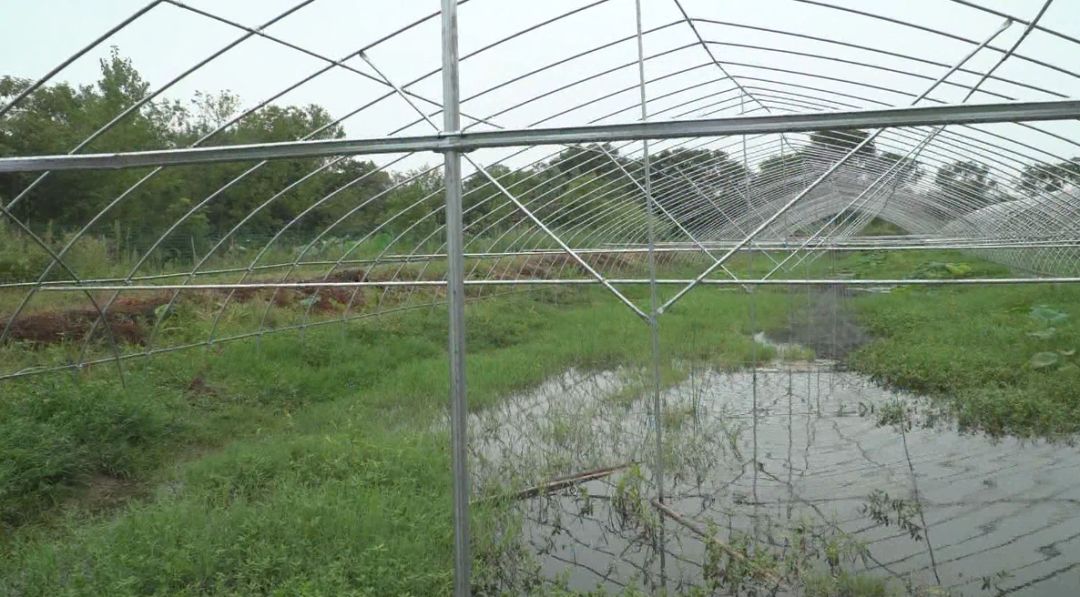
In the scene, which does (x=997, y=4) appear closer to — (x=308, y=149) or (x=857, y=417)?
(x=308, y=149)

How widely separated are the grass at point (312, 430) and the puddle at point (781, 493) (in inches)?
19.1

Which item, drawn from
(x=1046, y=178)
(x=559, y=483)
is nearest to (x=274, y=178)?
(x=559, y=483)

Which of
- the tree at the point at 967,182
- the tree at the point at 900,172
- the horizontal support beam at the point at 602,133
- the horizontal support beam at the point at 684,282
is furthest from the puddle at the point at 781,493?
the tree at the point at 967,182

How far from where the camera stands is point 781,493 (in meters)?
6.01

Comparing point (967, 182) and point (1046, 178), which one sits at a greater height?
point (967, 182)

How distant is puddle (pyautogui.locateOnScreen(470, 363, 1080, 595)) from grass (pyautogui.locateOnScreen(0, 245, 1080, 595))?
1.60 feet

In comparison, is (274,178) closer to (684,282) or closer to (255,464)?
(255,464)

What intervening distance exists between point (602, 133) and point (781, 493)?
12.2ft

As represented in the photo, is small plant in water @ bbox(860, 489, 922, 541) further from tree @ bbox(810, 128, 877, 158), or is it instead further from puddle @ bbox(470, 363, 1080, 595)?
tree @ bbox(810, 128, 877, 158)

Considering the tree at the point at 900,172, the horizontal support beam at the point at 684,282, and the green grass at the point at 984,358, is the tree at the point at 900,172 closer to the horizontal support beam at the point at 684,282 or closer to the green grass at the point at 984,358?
the horizontal support beam at the point at 684,282

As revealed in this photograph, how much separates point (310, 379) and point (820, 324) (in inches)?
380

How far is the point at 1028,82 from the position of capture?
525 centimetres

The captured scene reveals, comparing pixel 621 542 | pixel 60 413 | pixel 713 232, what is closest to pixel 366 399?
pixel 60 413

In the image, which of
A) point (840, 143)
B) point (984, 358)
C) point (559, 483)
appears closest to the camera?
point (559, 483)
